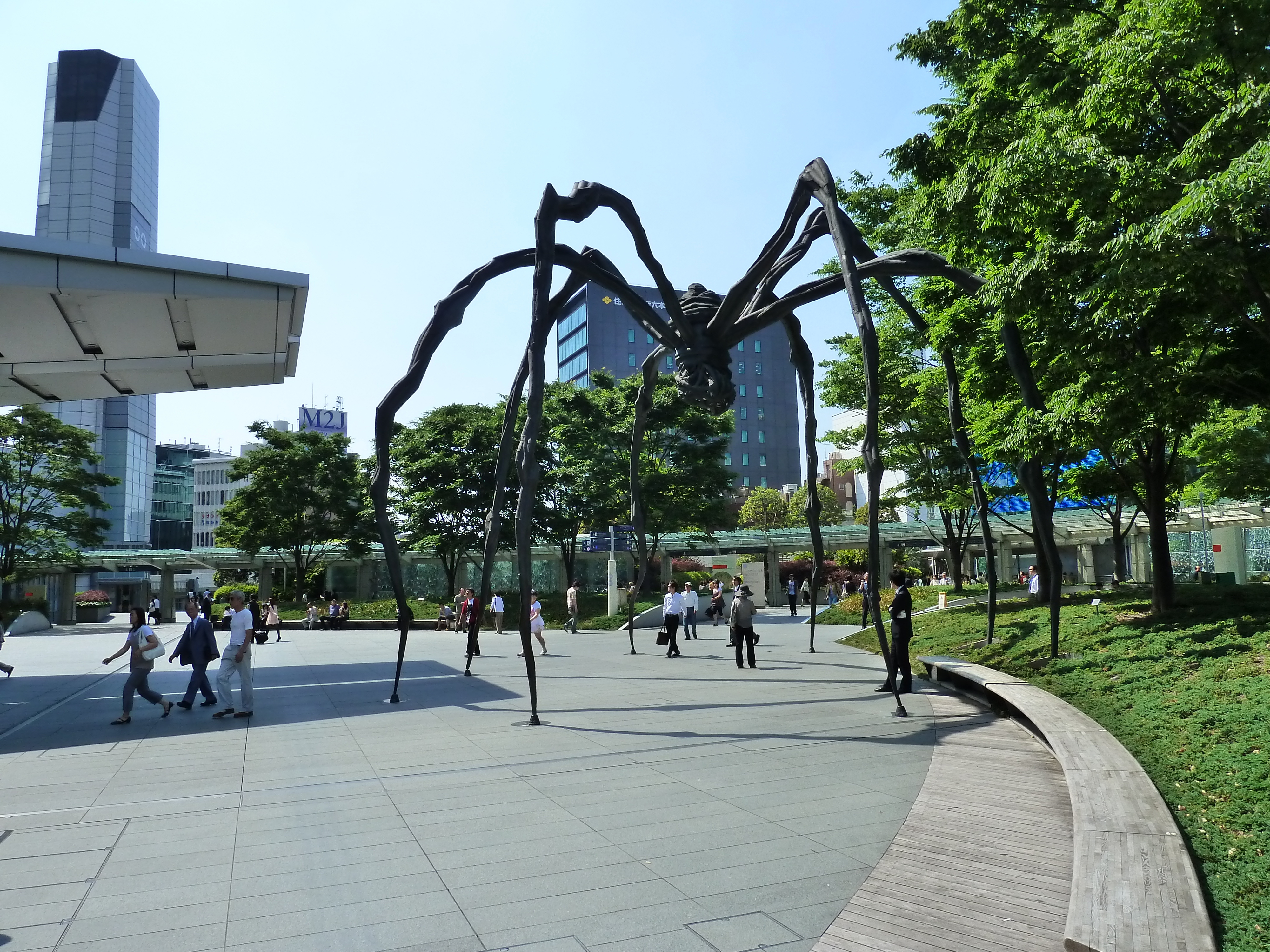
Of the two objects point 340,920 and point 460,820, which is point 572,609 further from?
point 340,920

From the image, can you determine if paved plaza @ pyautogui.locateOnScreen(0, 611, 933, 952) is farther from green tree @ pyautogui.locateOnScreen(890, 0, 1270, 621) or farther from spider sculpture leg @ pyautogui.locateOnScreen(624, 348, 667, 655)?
green tree @ pyautogui.locateOnScreen(890, 0, 1270, 621)

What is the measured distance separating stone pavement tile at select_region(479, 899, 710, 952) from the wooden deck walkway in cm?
59

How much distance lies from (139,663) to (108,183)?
379 feet

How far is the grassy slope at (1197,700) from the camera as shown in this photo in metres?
3.58

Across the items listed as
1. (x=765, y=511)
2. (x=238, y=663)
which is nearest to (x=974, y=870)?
(x=238, y=663)

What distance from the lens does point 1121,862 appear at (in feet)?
10.9

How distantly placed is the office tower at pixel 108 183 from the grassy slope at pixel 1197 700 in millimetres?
101068

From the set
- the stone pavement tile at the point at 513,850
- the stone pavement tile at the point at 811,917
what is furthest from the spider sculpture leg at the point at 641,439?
the stone pavement tile at the point at 811,917

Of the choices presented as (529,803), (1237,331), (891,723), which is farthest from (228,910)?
(1237,331)

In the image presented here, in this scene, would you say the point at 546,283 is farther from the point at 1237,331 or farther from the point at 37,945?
the point at 1237,331

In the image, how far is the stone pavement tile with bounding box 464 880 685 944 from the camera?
10.9 ft

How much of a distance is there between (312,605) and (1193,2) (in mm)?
33770

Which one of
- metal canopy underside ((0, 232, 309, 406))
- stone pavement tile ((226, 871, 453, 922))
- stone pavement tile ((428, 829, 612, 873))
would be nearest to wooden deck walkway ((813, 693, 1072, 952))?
stone pavement tile ((428, 829, 612, 873))

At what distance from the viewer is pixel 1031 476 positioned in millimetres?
6855
